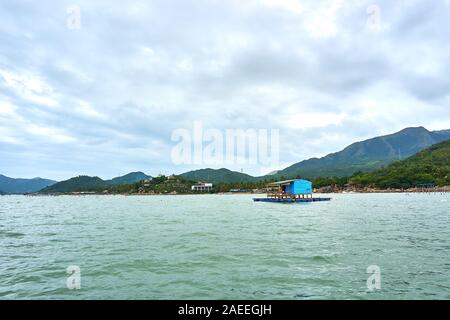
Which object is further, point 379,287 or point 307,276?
point 307,276

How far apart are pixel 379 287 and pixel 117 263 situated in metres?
14.3

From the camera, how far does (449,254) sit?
19.6 meters
